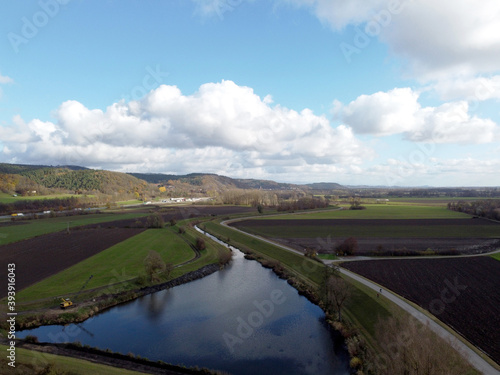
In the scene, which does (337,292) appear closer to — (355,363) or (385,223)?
(355,363)

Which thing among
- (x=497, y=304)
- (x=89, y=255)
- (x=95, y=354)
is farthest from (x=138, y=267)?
(x=497, y=304)

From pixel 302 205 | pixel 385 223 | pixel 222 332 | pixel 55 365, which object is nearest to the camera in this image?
pixel 55 365

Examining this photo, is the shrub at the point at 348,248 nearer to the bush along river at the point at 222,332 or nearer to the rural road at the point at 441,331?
the rural road at the point at 441,331

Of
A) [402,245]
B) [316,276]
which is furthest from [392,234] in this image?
[316,276]

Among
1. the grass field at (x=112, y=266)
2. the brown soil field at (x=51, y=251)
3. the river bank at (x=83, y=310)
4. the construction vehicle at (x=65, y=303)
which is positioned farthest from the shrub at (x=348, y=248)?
A: the brown soil field at (x=51, y=251)

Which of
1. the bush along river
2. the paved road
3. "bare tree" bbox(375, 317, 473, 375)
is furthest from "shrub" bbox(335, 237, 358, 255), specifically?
"bare tree" bbox(375, 317, 473, 375)

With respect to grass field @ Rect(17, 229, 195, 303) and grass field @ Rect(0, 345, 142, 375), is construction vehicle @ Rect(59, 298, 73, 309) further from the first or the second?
grass field @ Rect(0, 345, 142, 375)

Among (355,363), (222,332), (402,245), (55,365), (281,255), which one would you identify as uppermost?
(402,245)
